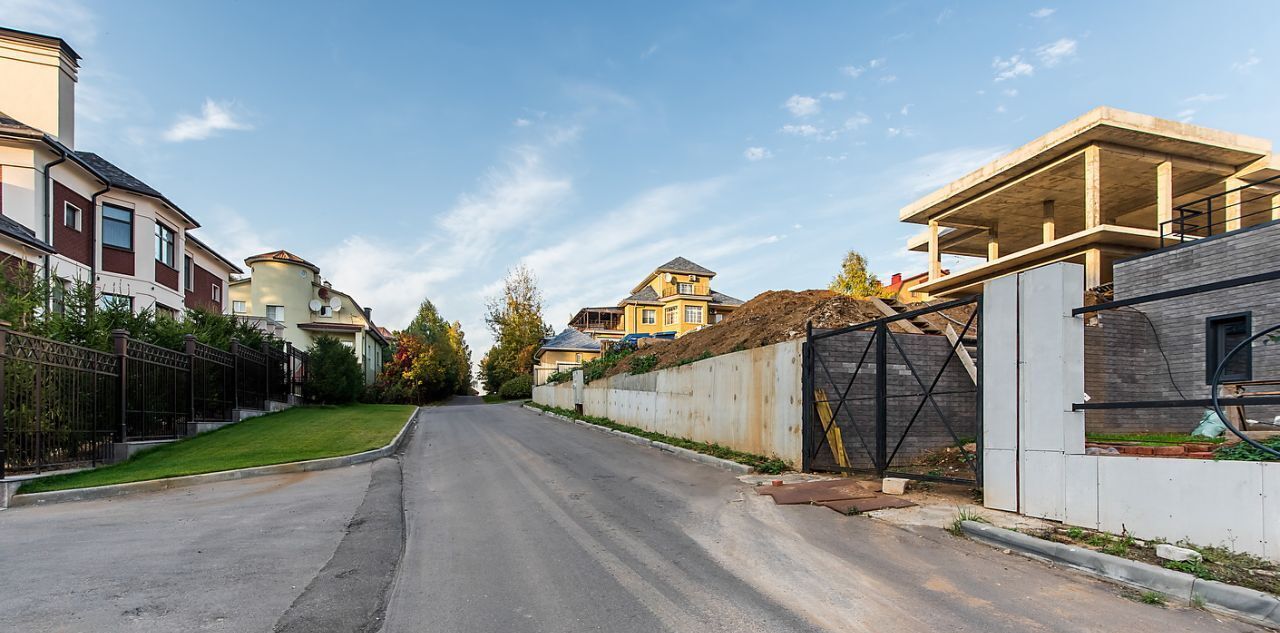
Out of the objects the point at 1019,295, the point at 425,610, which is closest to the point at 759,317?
the point at 1019,295

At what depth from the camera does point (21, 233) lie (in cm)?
1752

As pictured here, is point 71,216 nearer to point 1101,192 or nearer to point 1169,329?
point 1169,329

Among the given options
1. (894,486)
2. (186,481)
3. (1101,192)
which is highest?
(1101,192)

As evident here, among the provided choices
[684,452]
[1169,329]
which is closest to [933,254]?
[1169,329]

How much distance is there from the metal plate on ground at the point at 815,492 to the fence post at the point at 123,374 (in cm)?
1213

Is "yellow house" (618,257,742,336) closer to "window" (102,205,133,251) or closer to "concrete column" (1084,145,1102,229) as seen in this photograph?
"concrete column" (1084,145,1102,229)

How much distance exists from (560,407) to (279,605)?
3002cm

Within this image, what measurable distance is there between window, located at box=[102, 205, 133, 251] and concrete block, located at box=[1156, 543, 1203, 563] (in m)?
29.2

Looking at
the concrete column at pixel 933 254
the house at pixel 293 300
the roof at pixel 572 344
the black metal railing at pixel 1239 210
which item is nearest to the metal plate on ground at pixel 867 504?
the black metal railing at pixel 1239 210

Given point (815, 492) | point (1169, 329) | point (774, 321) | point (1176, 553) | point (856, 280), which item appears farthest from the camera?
point (856, 280)

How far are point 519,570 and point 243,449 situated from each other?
11.7m

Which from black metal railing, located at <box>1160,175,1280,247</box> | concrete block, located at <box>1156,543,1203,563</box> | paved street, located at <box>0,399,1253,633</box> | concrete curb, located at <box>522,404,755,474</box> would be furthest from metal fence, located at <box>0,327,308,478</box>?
black metal railing, located at <box>1160,175,1280,247</box>

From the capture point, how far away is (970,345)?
13156 mm

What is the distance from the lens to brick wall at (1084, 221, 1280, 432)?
43.7ft
